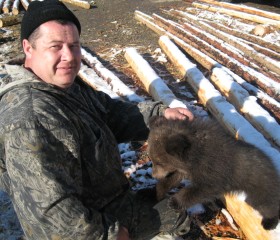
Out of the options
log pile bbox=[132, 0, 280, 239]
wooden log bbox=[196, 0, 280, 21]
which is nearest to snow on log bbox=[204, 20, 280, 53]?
log pile bbox=[132, 0, 280, 239]

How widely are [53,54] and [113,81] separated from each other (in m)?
4.25

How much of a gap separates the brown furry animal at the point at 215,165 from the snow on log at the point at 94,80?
3.15 meters

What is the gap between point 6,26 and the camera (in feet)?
45.1

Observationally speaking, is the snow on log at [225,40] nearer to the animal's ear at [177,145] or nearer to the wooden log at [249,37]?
the wooden log at [249,37]

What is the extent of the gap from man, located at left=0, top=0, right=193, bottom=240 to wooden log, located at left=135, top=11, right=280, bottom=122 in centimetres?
244

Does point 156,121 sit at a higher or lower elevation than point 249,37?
higher

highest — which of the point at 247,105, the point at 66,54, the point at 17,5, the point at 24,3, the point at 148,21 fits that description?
the point at 66,54

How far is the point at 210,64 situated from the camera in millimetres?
7730

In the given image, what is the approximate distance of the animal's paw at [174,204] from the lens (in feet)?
11.9

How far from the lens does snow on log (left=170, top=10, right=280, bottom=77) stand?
25.0ft

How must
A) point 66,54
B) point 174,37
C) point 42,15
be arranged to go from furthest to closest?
point 174,37 → point 66,54 → point 42,15

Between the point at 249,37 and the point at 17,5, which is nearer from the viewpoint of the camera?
the point at 249,37

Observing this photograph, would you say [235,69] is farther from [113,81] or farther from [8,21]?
[8,21]

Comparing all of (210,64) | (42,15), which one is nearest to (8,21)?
(210,64)
